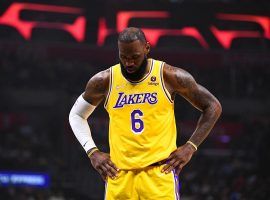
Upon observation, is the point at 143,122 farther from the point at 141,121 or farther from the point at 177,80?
the point at 177,80

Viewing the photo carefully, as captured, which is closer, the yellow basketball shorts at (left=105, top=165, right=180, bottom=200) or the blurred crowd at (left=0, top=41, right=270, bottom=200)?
the yellow basketball shorts at (left=105, top=165, right=180, bottom=200)

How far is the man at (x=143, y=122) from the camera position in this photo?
12.3 ft

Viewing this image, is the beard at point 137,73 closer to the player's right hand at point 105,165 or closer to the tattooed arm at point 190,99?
the tattooed arm at point 190,99

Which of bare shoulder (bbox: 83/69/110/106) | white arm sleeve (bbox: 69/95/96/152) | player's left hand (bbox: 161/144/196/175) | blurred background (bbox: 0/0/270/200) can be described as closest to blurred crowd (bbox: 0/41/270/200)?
blurred background (bbox: 0/0/270/200)

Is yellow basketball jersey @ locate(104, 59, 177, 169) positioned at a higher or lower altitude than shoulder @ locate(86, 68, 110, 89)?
lower

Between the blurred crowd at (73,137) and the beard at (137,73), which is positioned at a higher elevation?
the beard at (137,73)

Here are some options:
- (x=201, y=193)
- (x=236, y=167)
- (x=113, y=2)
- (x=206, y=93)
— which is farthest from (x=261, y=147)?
(x=206, y=93)

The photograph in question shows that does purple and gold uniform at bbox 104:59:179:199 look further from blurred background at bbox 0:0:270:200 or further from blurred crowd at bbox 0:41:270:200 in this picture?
blurred crowd at bbox 0:41:270:200

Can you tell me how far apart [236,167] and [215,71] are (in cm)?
229

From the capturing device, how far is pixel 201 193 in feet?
41.6

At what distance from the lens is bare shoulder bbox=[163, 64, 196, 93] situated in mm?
3861

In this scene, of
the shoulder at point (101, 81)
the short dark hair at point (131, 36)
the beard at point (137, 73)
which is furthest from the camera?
the shoulder at point (101, 81)

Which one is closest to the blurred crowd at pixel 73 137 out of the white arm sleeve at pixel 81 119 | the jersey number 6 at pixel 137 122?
the white arm sleeve at pixel 81 119

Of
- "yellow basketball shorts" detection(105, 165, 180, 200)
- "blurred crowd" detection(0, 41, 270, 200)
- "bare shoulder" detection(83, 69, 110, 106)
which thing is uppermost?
"bare shoulder" detection(83, 69, 110, 106)
